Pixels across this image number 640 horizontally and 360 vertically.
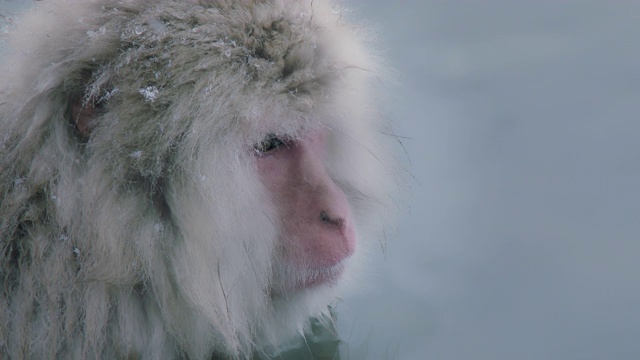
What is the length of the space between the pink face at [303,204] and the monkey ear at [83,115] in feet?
1.12

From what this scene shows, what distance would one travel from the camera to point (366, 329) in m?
1.95

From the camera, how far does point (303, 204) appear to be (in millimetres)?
1602

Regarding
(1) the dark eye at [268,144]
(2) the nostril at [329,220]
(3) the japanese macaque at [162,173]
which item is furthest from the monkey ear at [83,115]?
(2) the nostril at [329,220]

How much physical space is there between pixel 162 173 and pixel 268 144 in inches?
9.1

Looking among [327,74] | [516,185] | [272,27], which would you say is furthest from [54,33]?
[516,185]

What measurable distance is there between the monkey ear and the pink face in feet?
1.12

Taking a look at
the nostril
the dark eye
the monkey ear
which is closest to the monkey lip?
the nostril

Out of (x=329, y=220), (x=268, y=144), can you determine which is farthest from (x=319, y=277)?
(x=268, y=144)

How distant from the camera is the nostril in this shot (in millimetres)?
1588

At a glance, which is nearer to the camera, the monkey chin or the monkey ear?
the monkey ear

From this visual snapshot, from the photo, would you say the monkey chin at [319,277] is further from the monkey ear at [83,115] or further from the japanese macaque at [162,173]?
the monkey ear at [83,115]

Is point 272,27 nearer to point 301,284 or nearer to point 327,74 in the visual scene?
point 327,74

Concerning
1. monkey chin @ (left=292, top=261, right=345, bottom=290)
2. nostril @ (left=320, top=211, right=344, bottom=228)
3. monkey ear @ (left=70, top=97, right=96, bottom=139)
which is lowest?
monkey chin @ (left=292, top=261, right=345, bottom=290)

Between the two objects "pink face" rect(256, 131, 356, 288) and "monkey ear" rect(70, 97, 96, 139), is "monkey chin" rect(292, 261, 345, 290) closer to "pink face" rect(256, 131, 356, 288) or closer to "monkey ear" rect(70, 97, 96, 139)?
"pink face" rect(256, 131, 356, 288)
